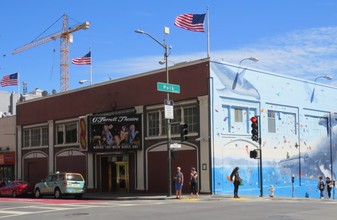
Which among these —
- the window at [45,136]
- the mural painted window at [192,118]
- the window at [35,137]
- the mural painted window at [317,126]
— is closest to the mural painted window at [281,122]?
the mural painted window at [317,126]

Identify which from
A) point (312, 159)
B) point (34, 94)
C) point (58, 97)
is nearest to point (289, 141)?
point (312, 159)

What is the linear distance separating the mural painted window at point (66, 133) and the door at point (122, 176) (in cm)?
551

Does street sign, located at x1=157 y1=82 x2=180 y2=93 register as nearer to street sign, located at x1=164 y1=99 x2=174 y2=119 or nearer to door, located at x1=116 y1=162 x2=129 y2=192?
street sign, located at x1=164 y1=99 x2=174 y2=119

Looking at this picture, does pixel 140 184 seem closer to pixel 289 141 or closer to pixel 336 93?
pixel 289 141

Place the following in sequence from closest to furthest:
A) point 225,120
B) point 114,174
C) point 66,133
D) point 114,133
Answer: point 225,120, point 114,133, point 114,174, point 66,133

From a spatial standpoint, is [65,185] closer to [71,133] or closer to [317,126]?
[71,133]

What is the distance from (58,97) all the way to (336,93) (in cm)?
2353

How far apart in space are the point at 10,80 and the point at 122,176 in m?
20.7

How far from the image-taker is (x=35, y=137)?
44.2 m

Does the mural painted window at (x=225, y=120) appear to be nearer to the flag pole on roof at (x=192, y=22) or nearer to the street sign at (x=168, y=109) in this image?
the street sign at (x=168, y=109)

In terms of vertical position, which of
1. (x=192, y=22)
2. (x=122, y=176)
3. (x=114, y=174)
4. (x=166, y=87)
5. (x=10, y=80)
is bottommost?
(x=122, y=176)

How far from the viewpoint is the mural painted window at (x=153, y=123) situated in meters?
32.5

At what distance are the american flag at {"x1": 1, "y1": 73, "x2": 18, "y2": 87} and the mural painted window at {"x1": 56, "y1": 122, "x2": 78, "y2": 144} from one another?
10958 millimetres

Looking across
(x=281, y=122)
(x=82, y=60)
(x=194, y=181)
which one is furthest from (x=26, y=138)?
(x=281, y=122)
